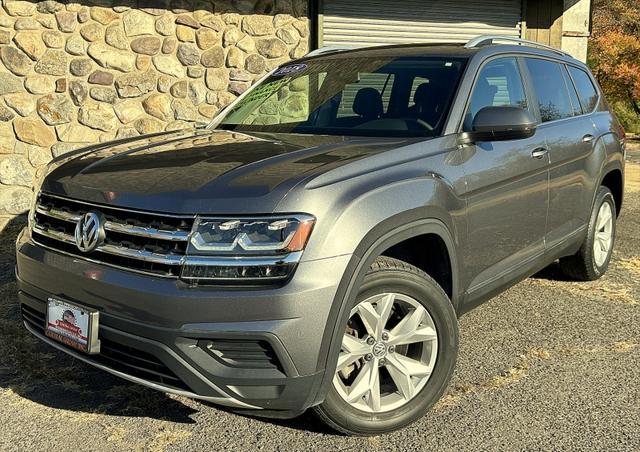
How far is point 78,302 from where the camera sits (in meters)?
2.89

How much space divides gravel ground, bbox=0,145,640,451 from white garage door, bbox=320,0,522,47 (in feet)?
17.2

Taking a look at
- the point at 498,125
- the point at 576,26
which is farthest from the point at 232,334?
the point at 576,26

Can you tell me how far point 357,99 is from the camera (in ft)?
13.0

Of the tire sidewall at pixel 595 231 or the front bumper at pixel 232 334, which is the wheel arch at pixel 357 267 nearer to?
the front bumper at pixel 232 334

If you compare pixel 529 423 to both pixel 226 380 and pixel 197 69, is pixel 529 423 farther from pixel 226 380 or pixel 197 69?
pixel 197 69

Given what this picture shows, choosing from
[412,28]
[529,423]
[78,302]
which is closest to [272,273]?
[78,302]

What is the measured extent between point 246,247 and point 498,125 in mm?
1586

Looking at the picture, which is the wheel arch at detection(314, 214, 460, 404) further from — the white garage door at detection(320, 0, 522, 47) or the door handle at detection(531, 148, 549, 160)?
the white garage door at detection(320, 0, 522, 47)

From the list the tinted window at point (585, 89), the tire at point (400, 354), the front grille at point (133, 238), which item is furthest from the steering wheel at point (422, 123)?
the tinted window at point (585, 89)

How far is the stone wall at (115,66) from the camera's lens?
755cm

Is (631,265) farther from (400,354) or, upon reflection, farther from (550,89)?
(400,354)

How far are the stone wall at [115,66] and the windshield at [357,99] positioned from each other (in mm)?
3806

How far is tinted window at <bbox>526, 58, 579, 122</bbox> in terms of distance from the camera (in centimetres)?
443

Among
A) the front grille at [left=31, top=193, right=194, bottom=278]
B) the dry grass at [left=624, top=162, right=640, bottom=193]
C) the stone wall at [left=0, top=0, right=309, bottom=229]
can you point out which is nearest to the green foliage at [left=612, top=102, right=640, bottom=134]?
the dry grass at [left=624, top=162, right=640, bottom=193]
